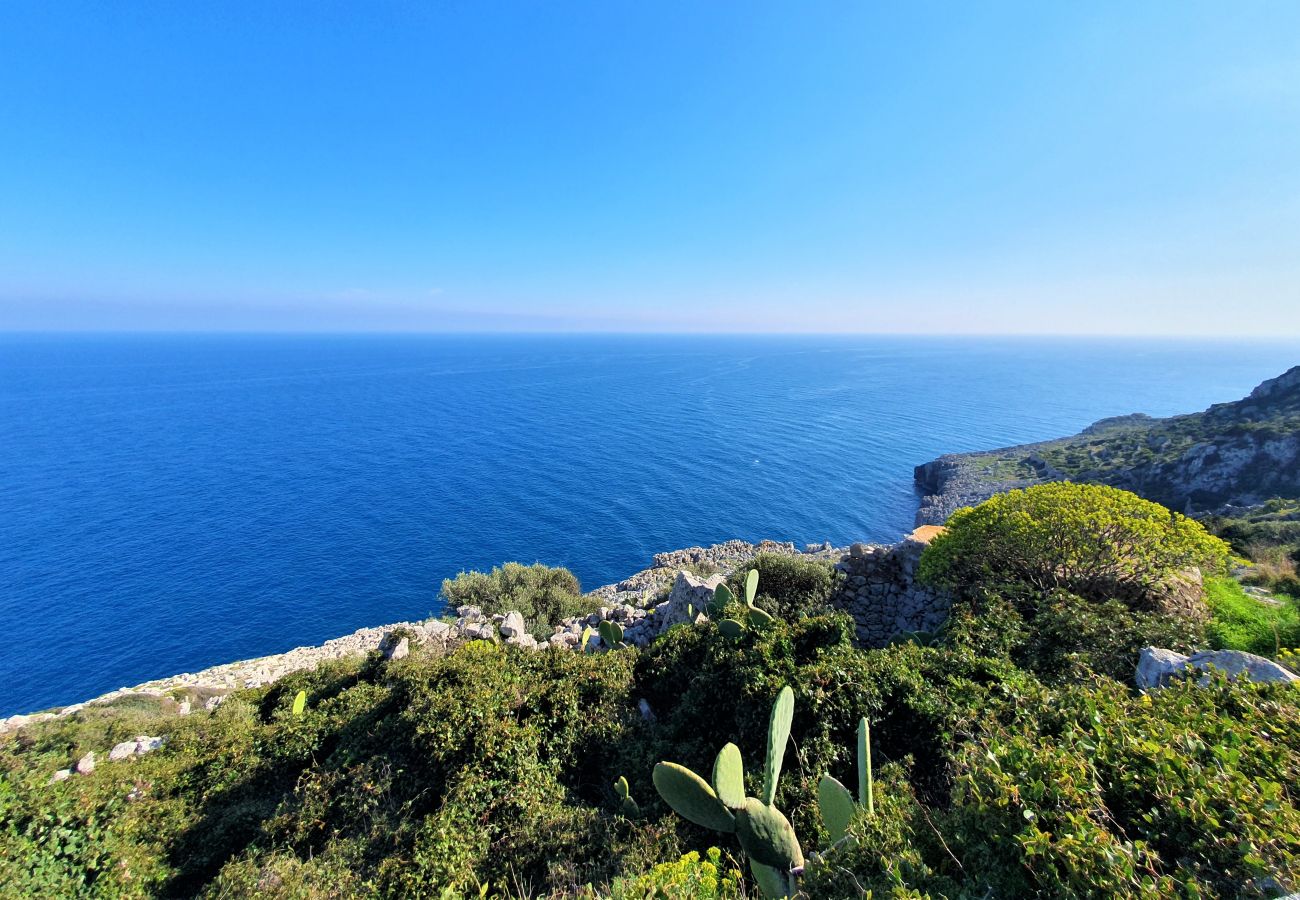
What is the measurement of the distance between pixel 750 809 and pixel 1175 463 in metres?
65.2

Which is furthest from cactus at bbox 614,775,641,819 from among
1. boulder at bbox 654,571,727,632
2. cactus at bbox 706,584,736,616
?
boulder at bbox 654,571,727,632

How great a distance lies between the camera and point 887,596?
18.2 meters

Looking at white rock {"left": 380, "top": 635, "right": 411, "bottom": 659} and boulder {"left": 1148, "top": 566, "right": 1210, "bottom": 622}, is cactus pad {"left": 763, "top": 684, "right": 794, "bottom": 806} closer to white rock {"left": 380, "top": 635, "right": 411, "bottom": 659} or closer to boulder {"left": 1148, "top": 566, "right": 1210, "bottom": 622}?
boulder {"left": 1148, "top": 566, "right": 1210, "bottom": 622}

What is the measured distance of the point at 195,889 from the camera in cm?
923

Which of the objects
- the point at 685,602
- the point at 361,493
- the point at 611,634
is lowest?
the point at 361,493

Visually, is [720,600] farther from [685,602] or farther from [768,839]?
[768,839]

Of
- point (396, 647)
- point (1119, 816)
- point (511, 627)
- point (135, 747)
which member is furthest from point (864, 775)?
point (135, 747)

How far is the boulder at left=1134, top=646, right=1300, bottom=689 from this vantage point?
24.7ft

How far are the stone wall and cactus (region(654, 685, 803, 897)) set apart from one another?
36.9ft

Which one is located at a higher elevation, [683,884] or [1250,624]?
[1250,624]

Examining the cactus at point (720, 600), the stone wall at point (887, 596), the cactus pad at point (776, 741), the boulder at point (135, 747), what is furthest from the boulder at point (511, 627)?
the cactus pad at point (776, 741)

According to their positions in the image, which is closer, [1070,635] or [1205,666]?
[1205,666]

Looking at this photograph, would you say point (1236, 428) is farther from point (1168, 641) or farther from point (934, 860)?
point (934, 860)

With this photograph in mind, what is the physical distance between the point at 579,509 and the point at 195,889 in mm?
46168
